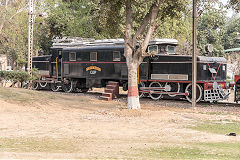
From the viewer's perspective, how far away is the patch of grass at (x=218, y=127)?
11625 mm

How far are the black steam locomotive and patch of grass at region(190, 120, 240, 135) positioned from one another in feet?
21.8

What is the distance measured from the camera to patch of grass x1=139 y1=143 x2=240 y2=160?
25.2ft

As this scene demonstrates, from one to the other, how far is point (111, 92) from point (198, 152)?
14.4 m

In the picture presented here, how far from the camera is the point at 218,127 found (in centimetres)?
1234

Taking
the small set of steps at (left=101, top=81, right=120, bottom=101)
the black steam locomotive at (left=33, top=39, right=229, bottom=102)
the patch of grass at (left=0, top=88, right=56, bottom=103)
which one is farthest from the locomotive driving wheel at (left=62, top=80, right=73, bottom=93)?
the patch of grass at (left=0, top=88, right=56, bottom=103)

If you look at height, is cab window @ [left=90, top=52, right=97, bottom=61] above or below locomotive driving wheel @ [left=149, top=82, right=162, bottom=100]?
above

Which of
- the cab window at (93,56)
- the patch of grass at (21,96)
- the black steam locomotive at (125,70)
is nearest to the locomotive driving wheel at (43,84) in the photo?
the black steam locomotive at (125,70)

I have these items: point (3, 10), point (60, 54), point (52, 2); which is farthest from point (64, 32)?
point (3, 10)

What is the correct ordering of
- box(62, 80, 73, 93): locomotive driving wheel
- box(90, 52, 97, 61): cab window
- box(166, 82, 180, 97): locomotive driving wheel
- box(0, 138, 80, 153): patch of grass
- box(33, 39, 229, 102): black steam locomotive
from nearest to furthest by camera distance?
box(0, 138, 80, 153): patch of grass
box(33, 39, 229, 102): black steam locomotive
box(166, 82, 180, 97): locomotive driving wheel
box(90, 52, 97, 61): cab window
box(62, 80, 73, 93): locomotive driving wheel

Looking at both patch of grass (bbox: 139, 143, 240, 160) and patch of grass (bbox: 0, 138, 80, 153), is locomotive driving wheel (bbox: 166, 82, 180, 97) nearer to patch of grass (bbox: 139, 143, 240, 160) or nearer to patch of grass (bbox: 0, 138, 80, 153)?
patch of grass (bbox: 139, 143, 240, 160)

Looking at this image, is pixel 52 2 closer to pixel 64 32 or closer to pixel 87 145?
pixel 64 32

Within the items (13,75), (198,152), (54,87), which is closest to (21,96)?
(13,75)

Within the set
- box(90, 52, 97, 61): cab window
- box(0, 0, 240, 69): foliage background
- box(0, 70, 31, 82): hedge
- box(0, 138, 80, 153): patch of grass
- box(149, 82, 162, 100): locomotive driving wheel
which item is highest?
box(0, 0, 240, 69): foliage background

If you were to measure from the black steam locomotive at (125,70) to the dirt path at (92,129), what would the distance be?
2.75 m
